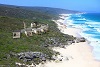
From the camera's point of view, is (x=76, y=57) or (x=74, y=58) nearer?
(x=74, y=58)

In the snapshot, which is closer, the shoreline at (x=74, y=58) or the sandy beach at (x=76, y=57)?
the shoreline at (x=74, y=58)

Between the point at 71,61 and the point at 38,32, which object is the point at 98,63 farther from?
the point at 38,32

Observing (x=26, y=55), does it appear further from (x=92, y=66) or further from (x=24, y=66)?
(x=92, y=66)

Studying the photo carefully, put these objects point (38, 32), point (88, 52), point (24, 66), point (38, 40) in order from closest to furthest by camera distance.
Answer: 1. point (24, 66)
2. point (88, 52)
3. point (38, 40)
4. point (38, 32)

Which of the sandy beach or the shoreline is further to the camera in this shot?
the sandy beach

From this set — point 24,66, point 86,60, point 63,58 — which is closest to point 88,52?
point 86,60

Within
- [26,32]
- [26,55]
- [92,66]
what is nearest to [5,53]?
[26,55]

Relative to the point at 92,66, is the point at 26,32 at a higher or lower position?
higher

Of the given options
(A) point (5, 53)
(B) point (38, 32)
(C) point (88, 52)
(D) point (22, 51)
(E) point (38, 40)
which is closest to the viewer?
(A) point (5, 53)

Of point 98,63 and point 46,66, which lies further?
point 98,63
